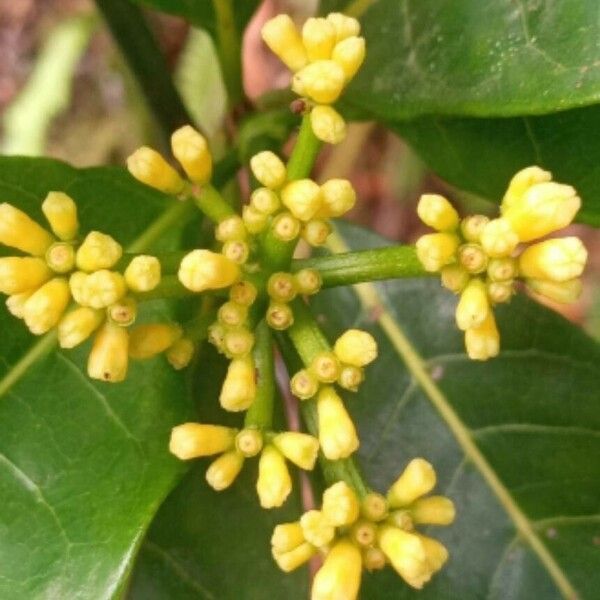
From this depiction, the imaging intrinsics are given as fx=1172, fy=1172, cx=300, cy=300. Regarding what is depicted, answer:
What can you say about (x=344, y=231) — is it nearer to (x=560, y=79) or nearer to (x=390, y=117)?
(x=390, y=117)

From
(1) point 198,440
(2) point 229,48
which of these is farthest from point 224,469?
(2) point 229,48

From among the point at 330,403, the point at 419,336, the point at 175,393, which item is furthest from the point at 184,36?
the point at 330,403

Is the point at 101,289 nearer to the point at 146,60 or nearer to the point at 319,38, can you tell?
the point at 319,38

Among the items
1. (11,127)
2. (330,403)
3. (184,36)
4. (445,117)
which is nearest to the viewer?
(330,403)

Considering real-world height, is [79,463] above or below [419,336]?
above

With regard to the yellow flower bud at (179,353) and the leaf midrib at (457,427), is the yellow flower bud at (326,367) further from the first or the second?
the leaf midrib at (457,427)

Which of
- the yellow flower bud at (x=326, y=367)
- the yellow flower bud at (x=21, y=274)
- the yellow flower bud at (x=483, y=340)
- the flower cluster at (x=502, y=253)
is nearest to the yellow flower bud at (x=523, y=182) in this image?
the flower cluster at (x=502, y=253)
